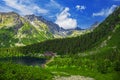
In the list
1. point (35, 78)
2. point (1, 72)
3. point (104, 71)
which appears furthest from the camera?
point (104, 71)

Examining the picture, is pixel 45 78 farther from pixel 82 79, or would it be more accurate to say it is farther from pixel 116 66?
pixel 116 66

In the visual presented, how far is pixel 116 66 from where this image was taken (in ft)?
545

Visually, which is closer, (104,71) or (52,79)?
(52,79)

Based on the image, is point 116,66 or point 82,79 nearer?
point 82,79

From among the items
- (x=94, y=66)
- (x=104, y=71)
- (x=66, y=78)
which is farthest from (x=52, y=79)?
(x=94, y=66)

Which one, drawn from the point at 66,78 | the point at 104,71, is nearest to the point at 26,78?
→ the point at 66,78

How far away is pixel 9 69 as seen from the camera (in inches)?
3819

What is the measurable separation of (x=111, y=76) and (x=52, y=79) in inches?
1508

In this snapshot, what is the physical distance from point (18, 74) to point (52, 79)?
26.3m

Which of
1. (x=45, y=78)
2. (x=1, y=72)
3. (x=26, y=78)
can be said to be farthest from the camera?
(x=45, y=78)

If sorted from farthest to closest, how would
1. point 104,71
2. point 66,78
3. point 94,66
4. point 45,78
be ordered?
point 94,66 → point 104,71 → point 66,78 → point 45,78

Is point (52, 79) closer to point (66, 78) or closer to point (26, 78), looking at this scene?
point (66, 78)

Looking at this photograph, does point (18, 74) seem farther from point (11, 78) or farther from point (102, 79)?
point (102, 79)

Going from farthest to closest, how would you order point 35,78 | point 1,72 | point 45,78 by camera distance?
point 45,78 → point 35,78 → point 1,72
